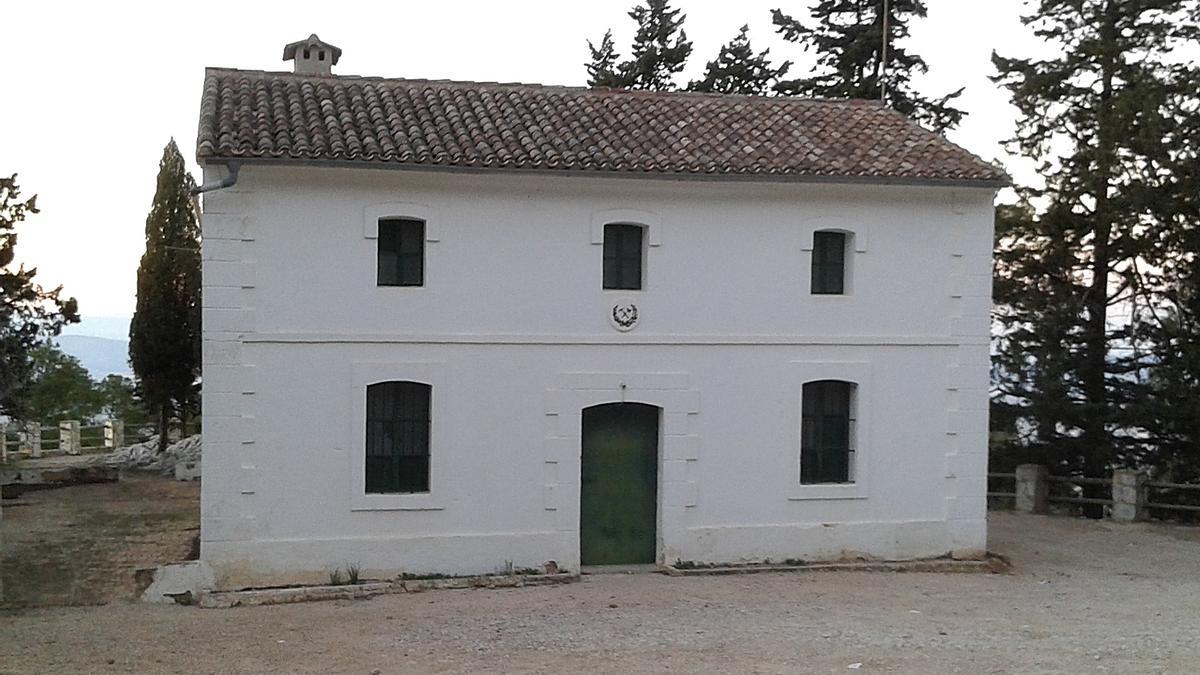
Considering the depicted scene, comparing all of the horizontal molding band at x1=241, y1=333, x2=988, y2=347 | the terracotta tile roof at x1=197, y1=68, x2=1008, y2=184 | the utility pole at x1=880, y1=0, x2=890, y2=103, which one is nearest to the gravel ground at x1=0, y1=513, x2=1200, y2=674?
the horizontal molding band at x1=241, y1=333, x2=988, y2=347

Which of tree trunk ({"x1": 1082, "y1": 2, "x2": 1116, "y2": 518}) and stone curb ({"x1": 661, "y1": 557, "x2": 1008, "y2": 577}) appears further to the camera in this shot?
tree trunk ({"x1": 1082, "y1": 2, "x2": 1116, "y2": 518})

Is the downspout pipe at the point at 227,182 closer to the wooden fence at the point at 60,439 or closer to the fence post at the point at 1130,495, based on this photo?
the fence post at the point at 1130,495

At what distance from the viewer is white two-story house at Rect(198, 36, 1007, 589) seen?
13188 mm

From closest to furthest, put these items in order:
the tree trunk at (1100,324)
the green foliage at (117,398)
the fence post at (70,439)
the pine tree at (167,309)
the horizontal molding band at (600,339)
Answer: the horizontal molding band at (600,339), the tree trunk at (1100,324), the pine tree at (167,309), the fence post at (70,439), the green foliage at (117,398)

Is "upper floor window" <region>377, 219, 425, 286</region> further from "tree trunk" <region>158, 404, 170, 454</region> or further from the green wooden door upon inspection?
"tree trunk" <region>158, 404, 170, 454</region>

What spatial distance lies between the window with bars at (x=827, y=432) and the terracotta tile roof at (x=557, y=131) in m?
2.87

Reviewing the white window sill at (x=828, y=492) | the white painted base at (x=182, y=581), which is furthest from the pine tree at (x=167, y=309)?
the white window sill at (x=828, y=492)

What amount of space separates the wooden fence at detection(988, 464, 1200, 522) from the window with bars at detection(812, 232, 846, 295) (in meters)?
7.81

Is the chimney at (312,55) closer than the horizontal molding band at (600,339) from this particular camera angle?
No

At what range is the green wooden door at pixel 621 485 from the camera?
14.4 meters

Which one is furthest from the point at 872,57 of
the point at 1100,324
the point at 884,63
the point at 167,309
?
the point at 167,309

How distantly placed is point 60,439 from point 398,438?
2147 cm

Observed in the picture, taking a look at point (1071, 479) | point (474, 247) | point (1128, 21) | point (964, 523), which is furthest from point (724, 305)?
point (1128, 21)

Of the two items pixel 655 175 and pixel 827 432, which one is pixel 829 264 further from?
pixel 655 175
